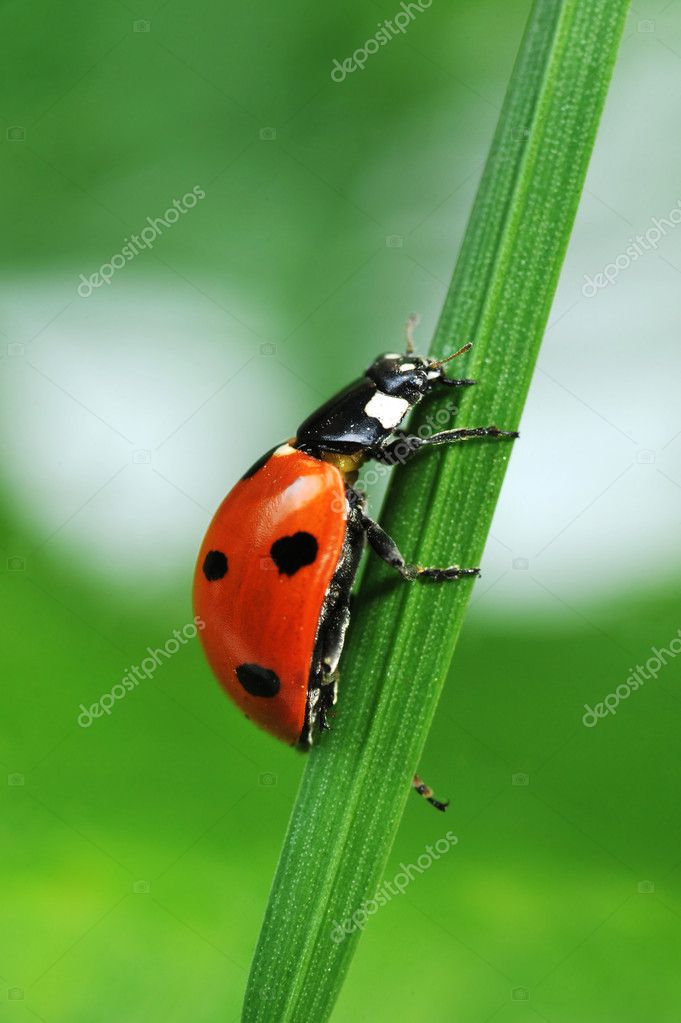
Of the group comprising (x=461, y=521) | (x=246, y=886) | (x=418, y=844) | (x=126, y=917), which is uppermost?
(x=461, y=521)

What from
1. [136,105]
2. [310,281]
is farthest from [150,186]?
[310,281]

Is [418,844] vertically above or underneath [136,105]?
underneath

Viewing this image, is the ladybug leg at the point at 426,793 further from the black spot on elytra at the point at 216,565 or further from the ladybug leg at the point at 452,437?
the ladybug leg at the point at 452,437

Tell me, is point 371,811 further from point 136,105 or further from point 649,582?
point 136,105

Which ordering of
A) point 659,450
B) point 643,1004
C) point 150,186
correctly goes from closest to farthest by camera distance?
1. point 643,1004
2. point 659,450
3. point 150,186
